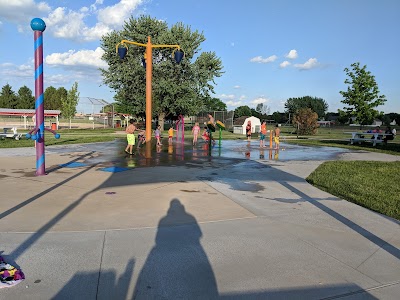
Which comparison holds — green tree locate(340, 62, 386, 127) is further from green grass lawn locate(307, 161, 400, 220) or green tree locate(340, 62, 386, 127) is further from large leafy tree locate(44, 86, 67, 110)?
large leafy tree locate(44, 86, 67, 110)

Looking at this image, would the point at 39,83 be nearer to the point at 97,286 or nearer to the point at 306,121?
the point at 97,286

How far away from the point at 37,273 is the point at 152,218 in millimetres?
2239

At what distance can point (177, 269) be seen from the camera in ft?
12.2

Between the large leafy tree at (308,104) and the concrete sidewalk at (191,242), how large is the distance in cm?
15052

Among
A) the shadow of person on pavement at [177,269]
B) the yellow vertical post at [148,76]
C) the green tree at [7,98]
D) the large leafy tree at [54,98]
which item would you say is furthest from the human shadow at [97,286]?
the large leafy tree at [54,98]

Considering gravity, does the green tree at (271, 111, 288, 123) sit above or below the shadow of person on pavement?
above

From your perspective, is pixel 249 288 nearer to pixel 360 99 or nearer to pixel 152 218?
pixel 152 218

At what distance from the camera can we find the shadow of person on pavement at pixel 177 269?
3.25m

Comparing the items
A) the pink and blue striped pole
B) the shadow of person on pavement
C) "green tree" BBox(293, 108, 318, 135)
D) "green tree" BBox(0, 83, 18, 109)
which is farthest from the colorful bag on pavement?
"green tree" BBox(0, 83, 18, 109)

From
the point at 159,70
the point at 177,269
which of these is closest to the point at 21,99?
the point at 159,70

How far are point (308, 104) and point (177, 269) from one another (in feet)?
527

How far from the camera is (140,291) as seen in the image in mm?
3258

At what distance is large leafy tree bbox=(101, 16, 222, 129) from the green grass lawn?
29.2 m

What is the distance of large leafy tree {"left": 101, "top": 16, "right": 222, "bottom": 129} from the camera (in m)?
39.2
